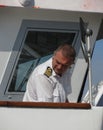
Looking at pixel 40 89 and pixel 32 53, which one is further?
pixel 32 53

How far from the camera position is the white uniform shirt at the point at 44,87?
5.56 metres

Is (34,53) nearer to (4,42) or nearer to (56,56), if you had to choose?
(4,42)

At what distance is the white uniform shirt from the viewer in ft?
18.2

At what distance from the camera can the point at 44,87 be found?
219 inches

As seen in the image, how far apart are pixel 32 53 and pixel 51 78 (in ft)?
2.28

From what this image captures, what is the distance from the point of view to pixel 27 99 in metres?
5.71

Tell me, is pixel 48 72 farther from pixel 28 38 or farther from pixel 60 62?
pixel 28 38

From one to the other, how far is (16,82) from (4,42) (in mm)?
397
